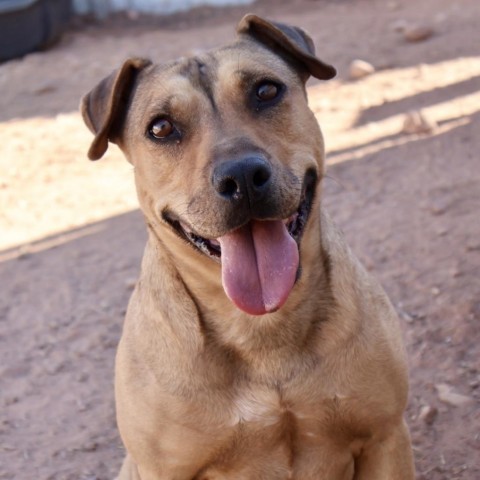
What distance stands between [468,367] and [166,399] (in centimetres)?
175

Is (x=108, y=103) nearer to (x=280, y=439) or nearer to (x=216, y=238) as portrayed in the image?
(x=216, y=238)

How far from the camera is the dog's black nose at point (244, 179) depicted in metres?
3.01

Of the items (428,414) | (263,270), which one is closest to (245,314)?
(263,270)

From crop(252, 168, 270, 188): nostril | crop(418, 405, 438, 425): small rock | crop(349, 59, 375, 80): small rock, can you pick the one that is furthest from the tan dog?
crop(349, 59, 375, 80): small rock

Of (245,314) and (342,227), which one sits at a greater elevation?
(245,314)

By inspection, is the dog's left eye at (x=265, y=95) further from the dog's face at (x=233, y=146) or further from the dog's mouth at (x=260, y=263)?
the dog's mouth at (x=260, y=263)

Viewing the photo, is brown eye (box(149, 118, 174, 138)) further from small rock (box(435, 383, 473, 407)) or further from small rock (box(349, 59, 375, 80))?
small rock (box(349, 59, 375, 80))

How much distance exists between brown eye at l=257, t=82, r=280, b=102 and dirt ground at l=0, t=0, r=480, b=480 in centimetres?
170

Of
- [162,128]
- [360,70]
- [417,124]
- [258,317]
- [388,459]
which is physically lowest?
[360,70]

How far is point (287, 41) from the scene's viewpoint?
139 inches

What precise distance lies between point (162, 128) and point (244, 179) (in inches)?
20.0

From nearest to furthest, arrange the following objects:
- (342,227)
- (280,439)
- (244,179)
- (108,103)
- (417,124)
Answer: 1. (244,179)
2. (280,439)
3. (108,103)
4. (342,227)
5. (417,124)

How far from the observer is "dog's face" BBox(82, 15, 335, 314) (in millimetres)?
Result: 3080

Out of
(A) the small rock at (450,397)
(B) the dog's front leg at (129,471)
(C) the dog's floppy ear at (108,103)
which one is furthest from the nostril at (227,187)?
(A) the small rock at (450,397)
